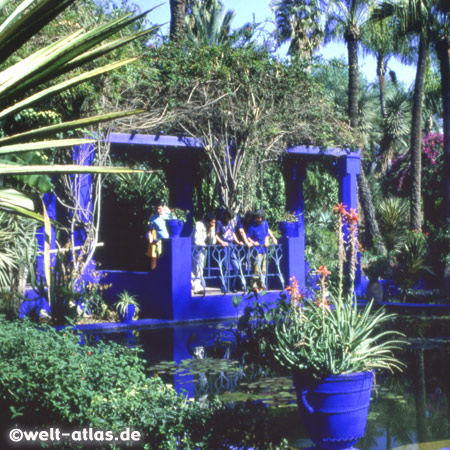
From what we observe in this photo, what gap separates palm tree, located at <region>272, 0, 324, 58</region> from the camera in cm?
2962

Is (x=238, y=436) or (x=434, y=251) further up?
(x=434, y=251)

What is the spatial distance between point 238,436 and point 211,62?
36.6 feet

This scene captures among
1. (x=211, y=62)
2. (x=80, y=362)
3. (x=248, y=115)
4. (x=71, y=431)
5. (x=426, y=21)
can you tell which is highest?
(x=426, y=21)

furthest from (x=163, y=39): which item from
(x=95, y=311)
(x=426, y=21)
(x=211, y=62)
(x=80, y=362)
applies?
(x=80, y=362)

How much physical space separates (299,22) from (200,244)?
683 inches

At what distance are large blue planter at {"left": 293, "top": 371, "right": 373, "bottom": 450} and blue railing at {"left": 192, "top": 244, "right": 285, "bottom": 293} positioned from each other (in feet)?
28.4

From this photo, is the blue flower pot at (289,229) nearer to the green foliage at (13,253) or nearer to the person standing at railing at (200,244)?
the person standing at railing at (200,244)

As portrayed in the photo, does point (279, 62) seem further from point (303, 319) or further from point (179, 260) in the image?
point (303, 319)

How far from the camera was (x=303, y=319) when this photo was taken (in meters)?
6.21

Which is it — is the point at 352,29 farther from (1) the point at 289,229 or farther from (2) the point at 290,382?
(2) the point at 290,382

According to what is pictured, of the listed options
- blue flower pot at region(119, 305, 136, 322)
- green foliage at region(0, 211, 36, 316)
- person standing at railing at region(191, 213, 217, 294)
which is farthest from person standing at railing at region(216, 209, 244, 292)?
green foliage at region(0, 211, 36, 316)

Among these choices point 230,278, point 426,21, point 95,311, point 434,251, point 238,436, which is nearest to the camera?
point 238,436

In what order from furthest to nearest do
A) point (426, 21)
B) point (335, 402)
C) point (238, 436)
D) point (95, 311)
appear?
point (426, 21)
point (95, 311)
point (335, 402)
point (238, 436)

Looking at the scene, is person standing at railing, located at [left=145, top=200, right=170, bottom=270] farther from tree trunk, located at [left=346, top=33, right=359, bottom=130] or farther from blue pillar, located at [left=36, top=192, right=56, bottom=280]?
tree trunk, located at [left=346, top=33, right=359, bottom=130]
